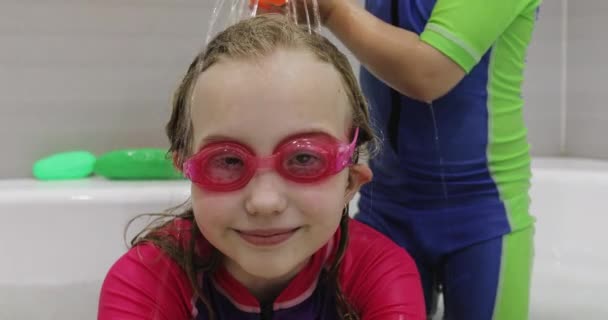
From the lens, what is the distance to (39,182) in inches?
55.3

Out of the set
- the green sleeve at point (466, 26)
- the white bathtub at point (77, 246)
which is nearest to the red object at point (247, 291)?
the green sleeve at point (466, 26)

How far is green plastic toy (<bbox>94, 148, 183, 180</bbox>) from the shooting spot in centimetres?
139

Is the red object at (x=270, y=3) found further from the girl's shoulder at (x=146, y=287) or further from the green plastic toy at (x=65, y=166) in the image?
the green plastic toy at (x=65, y=166)

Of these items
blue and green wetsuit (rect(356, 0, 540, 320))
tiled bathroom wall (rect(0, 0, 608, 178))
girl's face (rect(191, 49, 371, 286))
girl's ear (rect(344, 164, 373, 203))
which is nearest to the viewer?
girl's face (rect(191, 49, 371, 286))

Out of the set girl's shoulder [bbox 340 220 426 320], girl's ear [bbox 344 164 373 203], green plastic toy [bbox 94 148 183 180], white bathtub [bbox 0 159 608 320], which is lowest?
white bathtub [bbox 0 159 608 320]

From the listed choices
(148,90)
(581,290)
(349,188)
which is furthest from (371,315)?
(148,90)

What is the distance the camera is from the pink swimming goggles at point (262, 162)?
2.16 feet

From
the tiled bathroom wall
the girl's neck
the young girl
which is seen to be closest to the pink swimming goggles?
the young girl

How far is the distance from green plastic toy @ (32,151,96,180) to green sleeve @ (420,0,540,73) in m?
0.86

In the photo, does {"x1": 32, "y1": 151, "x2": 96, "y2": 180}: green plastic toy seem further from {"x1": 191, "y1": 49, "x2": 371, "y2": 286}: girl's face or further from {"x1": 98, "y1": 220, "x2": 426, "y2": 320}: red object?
{"x1": 191, "y1": 49, "x2": 371, "y2": 286}: girl's face

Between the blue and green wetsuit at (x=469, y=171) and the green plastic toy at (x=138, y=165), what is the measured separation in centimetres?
58

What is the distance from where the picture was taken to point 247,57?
680 millimetres

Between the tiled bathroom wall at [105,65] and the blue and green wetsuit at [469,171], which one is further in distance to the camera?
the tiled bathroom wall at [105,65]

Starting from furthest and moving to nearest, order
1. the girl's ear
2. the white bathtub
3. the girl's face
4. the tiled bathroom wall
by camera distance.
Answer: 1. the tiled bathroom wall
2. the white bathtub
3. the girl's ear
4. the girl's face
